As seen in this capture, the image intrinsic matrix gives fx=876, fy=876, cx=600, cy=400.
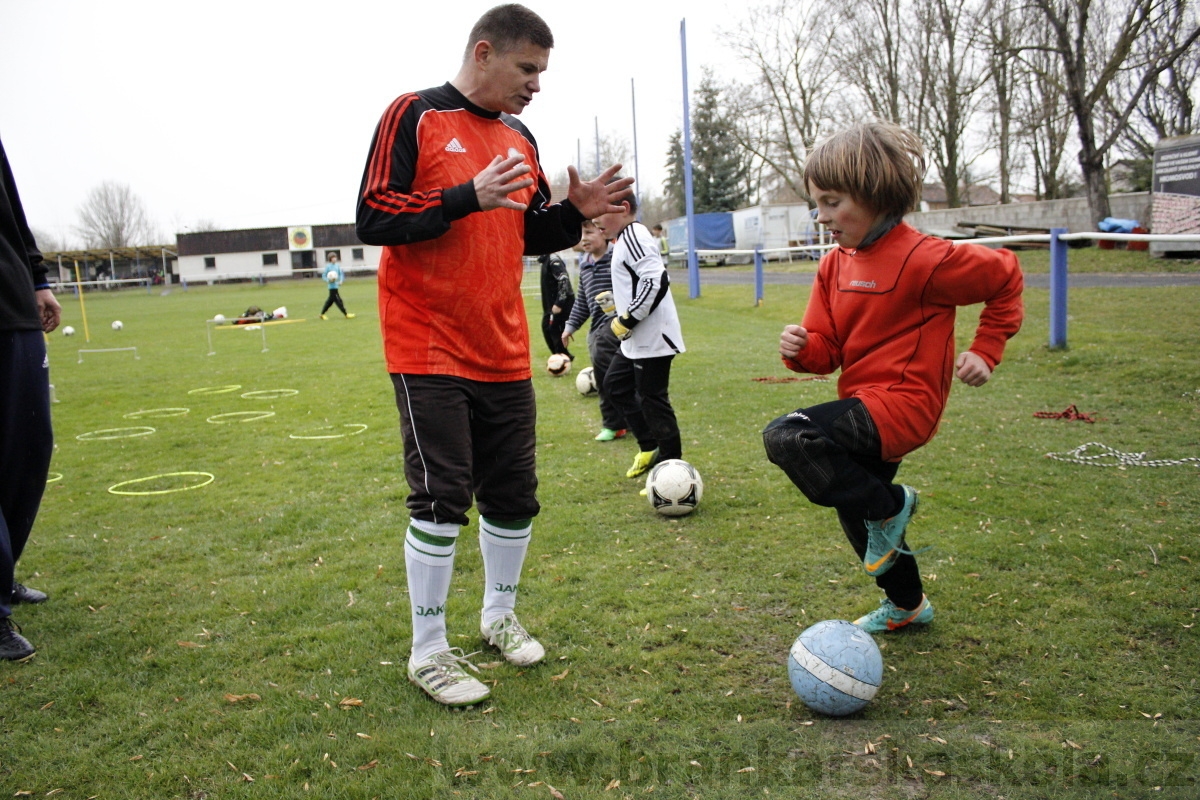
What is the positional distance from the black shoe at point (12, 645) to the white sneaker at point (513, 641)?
77.8 inches

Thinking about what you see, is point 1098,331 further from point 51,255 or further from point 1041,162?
point 51,255

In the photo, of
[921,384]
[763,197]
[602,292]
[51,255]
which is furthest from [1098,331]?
[51,255]

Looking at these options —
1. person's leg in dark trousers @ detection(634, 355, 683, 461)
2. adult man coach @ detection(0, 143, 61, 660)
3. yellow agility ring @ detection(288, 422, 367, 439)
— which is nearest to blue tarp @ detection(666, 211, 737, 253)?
yellow agility ring @ detection(288, 422, 367, 439)

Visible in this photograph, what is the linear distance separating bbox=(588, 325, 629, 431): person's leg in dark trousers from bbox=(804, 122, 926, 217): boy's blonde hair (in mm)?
4260

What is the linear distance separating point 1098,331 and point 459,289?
1097cm

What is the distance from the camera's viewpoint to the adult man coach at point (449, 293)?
3.16m

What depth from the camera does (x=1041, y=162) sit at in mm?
42281

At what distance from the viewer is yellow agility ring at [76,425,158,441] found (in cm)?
934

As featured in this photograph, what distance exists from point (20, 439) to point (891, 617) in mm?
3904

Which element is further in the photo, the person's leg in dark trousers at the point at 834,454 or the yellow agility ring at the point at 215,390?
the yellow agility ring at the point at 215,390

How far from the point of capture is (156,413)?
10914 mm

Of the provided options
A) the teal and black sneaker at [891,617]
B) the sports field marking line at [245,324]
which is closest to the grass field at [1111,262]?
the teal and black sneaker at [891,617]

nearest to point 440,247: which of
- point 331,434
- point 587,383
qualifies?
point 331,434

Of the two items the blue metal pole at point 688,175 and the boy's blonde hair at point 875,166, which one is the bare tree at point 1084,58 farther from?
the boy's blonde hair at point 875,166
